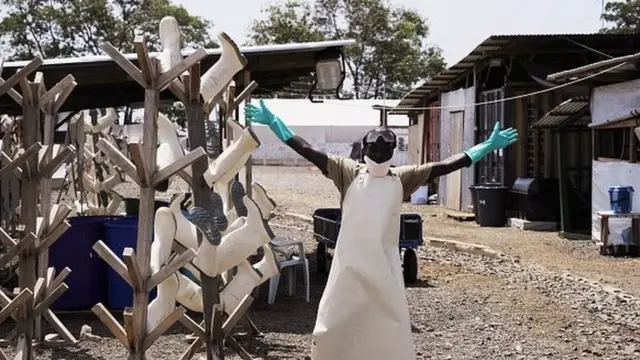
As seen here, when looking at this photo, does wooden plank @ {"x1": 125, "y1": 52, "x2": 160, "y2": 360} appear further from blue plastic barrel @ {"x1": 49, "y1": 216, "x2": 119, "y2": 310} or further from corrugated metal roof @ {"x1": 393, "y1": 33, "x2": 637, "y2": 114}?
corrugated metal roof @ {"x1": 393, "y1": 33, "x2": 637, "y2": 114}

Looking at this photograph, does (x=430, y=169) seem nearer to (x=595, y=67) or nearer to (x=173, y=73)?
(x=173, y=73)

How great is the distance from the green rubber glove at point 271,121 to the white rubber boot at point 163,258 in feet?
2.89

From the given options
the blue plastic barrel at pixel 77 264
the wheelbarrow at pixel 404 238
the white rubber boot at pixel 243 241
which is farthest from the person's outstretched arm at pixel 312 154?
the wheelbarrow at pixel 404 238

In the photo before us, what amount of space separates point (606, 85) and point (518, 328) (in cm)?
702

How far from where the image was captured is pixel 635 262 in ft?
40.7

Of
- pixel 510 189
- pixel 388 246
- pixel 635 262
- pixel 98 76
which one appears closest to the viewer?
pixel 388 246

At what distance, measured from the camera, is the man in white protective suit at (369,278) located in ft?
17.2

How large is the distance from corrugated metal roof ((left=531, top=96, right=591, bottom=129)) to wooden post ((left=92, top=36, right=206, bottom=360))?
12192 mm

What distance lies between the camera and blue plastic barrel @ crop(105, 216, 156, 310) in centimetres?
842

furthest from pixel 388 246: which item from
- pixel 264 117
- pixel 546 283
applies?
pixel 546 283

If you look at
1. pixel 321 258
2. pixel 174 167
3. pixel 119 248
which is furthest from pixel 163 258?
pixel 321 258

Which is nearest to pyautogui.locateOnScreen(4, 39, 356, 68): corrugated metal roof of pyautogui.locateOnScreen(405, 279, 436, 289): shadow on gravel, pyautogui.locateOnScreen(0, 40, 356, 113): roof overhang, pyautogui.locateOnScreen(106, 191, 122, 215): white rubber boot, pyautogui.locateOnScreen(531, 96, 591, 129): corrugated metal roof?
pyautogui.locateOnScreen(0, 40, 356, 113): roof overhang

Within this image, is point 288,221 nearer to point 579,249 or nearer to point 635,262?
point 579,249

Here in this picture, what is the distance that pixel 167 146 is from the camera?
5.49 metres
